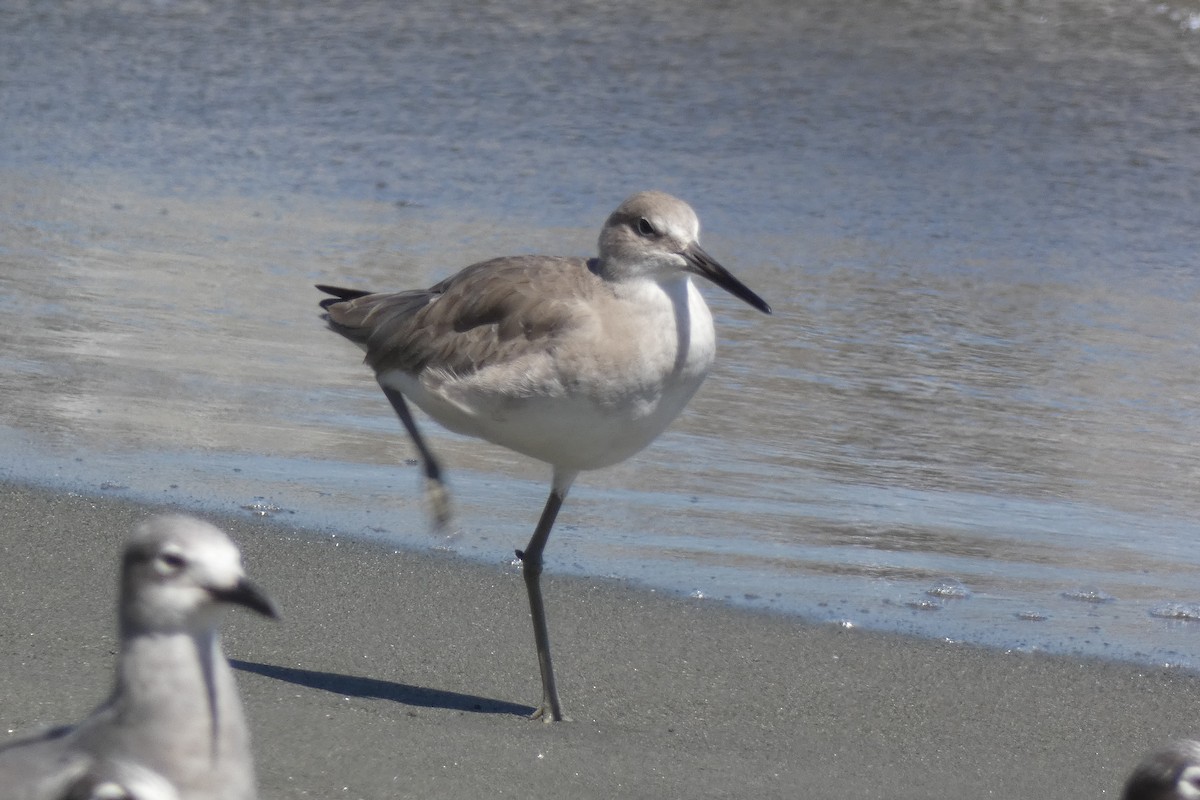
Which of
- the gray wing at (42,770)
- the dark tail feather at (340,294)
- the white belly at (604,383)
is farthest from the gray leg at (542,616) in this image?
the gray wing at (42,770)

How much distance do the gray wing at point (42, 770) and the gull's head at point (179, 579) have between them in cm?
21

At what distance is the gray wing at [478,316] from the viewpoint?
4.50 m

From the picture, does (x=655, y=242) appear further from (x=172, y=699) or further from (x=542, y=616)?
(x=172, y=699)

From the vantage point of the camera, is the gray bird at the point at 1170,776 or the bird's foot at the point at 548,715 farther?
the bird's foot at the point at 548,715

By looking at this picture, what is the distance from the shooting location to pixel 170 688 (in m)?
2.57

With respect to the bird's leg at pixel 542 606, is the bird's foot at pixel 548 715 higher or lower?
lower

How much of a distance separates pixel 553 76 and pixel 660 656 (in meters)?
8.59

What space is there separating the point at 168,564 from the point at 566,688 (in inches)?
86.0

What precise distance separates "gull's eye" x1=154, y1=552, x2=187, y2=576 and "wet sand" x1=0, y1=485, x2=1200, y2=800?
3.79 feet

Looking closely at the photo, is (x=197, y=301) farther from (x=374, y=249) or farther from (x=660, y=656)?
(x=660, y=656)

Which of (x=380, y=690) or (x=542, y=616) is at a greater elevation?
(x=542, y=616)

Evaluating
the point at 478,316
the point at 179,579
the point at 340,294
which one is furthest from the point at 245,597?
the point at 340,294

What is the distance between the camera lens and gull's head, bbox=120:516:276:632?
250 centimetres

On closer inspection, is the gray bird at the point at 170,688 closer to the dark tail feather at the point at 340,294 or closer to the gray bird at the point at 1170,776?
the gray bird at the point at 1170,776
